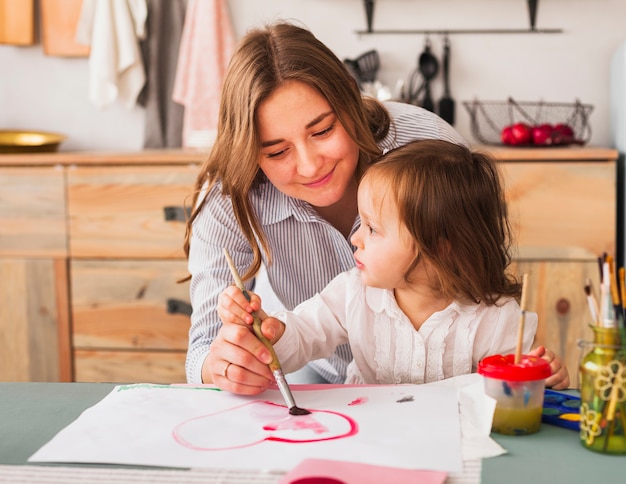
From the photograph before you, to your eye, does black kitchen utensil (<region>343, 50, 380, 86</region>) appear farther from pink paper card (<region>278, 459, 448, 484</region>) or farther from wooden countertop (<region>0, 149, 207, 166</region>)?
pink paper card (<region>278, 459, 448, 484</region>)

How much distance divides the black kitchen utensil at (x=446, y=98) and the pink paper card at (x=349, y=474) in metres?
2.18

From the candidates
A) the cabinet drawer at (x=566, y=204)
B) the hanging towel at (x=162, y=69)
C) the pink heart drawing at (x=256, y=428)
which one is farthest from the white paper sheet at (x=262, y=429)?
the hanging towel at (x=162, y=69)

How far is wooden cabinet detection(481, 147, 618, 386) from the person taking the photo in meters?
2.29

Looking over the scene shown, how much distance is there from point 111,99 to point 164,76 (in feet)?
0.70

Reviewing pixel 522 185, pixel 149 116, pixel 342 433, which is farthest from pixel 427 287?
pixel 149 116

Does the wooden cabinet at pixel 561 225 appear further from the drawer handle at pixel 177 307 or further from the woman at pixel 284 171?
the drawer handle at pixel 177 307

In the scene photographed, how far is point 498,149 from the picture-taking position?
2436 millimetres

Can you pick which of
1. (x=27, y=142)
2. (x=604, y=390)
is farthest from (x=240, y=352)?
(x=27, y=142)

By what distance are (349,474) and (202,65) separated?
7.44 feet

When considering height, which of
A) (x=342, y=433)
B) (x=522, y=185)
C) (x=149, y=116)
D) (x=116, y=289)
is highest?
(x=149, y=116)

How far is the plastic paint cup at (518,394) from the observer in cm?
81

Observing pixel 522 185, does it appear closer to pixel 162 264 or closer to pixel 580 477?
pixel 162 264

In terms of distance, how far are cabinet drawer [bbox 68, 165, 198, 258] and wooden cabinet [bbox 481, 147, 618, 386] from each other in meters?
0.96

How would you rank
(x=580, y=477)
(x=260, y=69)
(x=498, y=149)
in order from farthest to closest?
(x=498, y=149), (x=260, y=69), (x=580, y=477)
